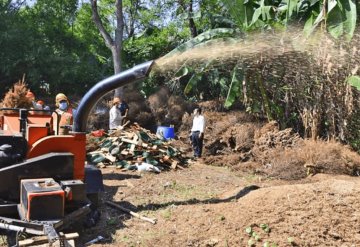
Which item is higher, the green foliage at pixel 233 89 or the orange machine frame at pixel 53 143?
the green foliage at pixel 233 89

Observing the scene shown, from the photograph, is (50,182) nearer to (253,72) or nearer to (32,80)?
(253,72)

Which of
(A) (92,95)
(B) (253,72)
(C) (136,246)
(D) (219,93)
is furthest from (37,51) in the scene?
(C) (136,246)

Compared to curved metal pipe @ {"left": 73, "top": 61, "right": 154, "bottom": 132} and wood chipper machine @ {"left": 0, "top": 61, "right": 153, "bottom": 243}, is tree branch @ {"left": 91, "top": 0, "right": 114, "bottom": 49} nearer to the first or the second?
wood chipper machine @ {"left": 0, "top": 61, "right": 153, "bottom": 243}

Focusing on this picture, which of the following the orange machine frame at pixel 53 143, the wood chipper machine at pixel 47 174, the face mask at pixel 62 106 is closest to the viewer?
the wood chipper machine at pixel 47 174

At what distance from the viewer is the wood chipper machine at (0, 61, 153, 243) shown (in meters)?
4.77

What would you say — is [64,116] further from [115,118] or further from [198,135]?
[115,118]

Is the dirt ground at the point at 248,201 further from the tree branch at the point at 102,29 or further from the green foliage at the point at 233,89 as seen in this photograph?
the tree branch at the point at 102,29

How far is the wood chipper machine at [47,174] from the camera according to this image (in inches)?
188

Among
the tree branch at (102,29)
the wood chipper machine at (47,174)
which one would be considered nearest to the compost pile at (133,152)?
the wood chipper machine at (47,174)

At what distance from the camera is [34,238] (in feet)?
15.6

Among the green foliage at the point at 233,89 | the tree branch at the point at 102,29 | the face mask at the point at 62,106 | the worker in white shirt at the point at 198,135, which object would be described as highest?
the tree branch at the point at 102,29

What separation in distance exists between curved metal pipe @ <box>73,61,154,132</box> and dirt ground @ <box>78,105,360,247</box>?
4.63ft

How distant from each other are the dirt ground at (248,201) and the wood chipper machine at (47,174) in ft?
2.16

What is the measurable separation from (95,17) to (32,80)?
12.3 ft
